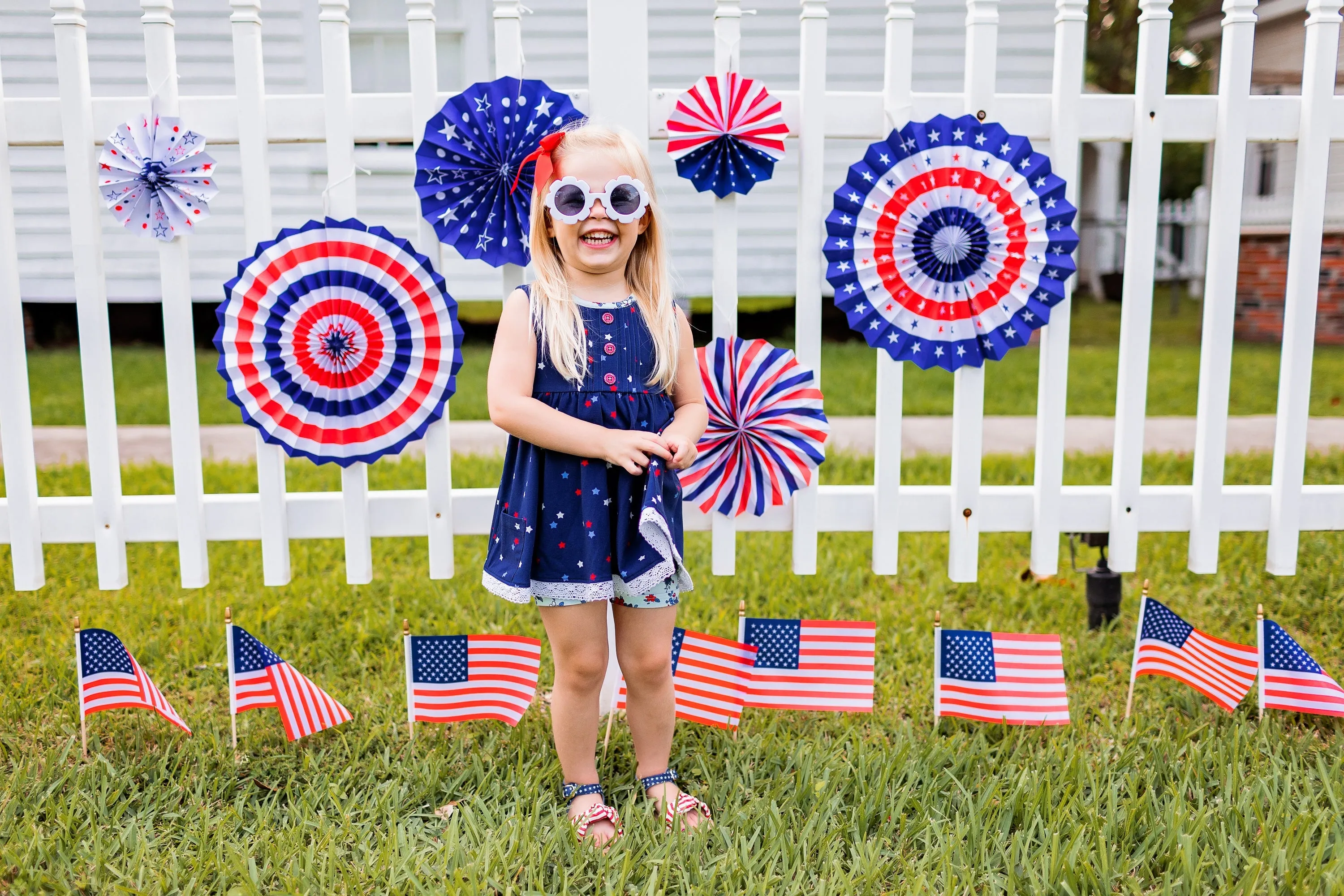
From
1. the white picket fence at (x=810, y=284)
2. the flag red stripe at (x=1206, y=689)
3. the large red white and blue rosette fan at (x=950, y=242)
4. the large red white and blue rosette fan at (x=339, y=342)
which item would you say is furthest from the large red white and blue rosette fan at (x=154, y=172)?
the flag red stripe at (x=1206, y=689)

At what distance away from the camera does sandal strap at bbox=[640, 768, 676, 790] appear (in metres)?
2.36

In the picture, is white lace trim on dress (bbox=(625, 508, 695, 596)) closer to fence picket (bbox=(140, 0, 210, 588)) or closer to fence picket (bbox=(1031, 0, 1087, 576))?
fence picket (bbox=(1031, 0, 1087, 576))

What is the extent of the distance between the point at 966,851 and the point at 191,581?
1932 millimetres

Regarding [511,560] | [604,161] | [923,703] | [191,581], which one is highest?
[604,161]

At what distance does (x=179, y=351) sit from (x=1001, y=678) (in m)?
2.14

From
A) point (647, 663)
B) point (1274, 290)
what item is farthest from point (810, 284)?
point (1274, 290)

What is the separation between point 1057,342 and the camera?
104 inches

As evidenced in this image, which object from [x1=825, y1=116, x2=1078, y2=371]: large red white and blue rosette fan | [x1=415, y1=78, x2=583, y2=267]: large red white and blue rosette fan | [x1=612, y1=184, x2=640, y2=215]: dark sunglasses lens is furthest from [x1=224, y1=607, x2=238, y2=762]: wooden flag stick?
[x1=825, y1=116, x2=1078, y2=371]: large red white and blue rosette fan

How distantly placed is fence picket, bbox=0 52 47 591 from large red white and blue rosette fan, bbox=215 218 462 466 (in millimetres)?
509

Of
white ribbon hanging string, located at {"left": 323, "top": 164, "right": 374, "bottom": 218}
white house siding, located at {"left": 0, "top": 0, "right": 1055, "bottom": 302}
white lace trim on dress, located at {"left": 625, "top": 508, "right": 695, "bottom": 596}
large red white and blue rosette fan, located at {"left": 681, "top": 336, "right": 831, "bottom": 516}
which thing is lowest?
white lace trim on dress, located at {"left": 625, "top": 508, "right": 695, "bottom": 596}

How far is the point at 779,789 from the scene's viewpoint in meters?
2.36

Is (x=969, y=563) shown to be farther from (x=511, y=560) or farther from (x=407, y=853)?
(x=407, y=853)

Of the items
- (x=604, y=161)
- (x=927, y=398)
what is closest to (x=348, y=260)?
(x=604, y=161)

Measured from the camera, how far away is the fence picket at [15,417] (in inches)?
101
